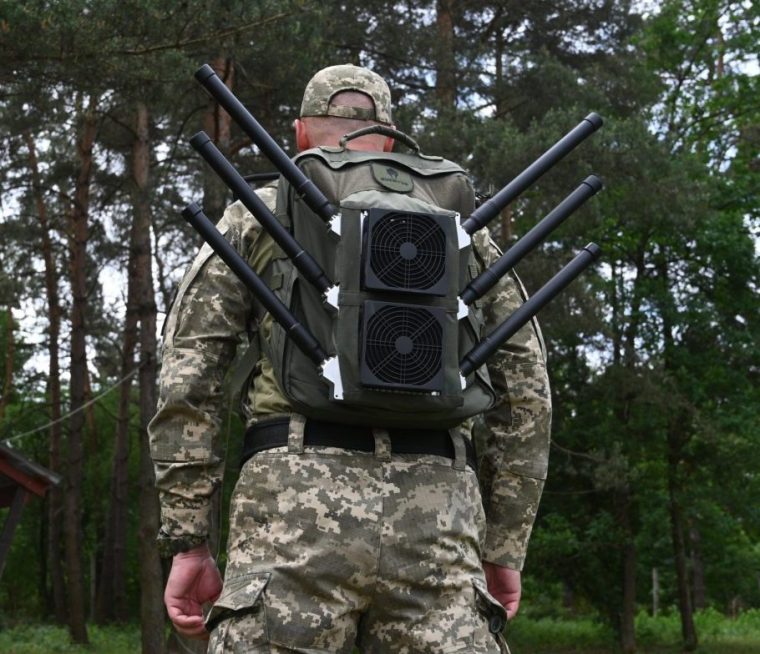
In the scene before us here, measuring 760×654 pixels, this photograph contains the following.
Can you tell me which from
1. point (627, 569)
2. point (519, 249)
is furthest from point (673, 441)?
point (519, 249)

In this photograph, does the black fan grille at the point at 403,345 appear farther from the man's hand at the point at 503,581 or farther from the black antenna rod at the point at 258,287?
the man's hand at the point at 503,581

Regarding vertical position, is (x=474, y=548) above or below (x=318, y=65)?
below

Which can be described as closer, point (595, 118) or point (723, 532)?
point (595, 118)

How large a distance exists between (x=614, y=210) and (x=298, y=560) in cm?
1860

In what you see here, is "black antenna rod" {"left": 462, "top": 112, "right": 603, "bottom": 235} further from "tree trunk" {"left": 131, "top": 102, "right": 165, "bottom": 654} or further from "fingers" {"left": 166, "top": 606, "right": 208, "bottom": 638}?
"tree trunk" {"left": 131, "top": 102, "right": 165, "bottom": 654}

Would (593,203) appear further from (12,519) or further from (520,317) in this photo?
(520,317)

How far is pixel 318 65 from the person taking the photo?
18.4 m

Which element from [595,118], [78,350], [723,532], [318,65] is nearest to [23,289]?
[78,350]

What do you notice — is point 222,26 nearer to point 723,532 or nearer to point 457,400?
point 457,400

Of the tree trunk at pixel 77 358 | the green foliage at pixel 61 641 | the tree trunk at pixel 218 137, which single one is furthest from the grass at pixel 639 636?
the tree trunk at pixel 218 137

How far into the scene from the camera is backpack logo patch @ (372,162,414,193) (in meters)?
3.17

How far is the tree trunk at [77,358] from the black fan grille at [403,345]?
22.9 meters

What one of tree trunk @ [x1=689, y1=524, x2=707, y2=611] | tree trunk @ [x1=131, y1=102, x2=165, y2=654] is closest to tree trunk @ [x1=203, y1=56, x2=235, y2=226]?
tree trunk @ [x1=131, y1=102, x2=165, y2=654]

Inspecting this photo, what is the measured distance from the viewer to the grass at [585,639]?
80.8ft
